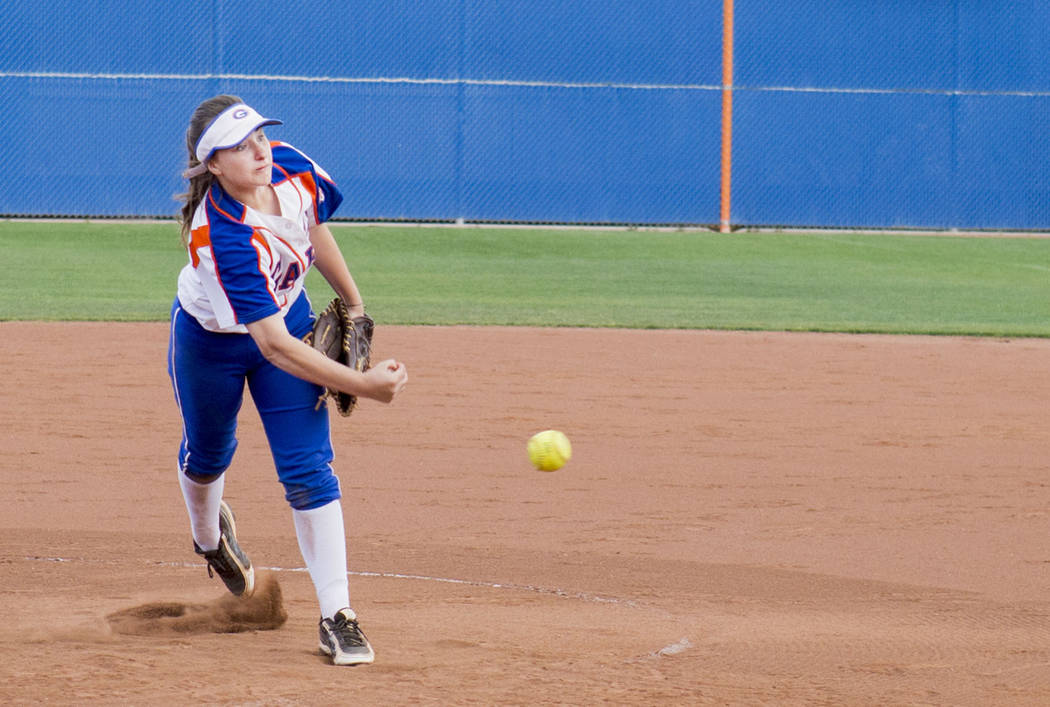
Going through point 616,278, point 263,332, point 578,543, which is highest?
point 263,332

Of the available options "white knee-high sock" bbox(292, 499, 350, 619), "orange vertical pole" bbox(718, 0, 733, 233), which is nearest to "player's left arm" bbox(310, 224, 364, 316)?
"white knee-high sock" bbox(292, 499, 350, 619)

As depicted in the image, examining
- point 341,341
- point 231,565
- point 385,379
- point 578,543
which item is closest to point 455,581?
point 578,543

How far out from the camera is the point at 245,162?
3910 mm

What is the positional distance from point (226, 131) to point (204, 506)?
136cm

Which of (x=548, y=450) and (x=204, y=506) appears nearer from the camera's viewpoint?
(x=204, y=506)

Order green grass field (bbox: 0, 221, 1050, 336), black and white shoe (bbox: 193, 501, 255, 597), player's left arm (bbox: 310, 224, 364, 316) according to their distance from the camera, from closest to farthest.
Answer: player's left arm (bbox: 310, 224, 364, 316) → black and white shoe (bbox: 193, 501, 255, 597) → green grass field (bbox: 0, 221, 1050, 336)

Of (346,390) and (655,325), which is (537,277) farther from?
(346,390)

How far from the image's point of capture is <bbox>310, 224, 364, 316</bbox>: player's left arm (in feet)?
14.6

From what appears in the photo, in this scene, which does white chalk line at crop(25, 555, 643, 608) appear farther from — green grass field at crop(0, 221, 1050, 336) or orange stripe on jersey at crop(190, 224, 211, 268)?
green grass field at crop(0, 221, 1050, 336)

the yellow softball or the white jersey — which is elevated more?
the white jersey

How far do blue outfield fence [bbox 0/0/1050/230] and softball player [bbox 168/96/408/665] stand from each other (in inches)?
618

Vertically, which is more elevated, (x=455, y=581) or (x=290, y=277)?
(x=290, y=277)

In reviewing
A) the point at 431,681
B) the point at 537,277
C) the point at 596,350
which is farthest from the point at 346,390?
the point at 537,277

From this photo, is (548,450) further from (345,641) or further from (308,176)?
(308,176)
